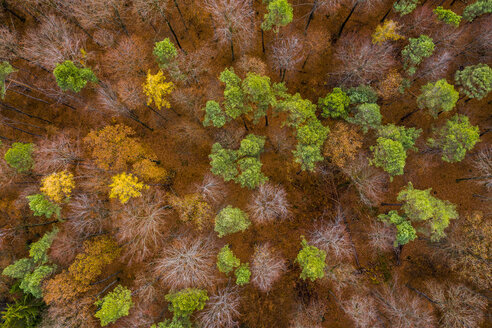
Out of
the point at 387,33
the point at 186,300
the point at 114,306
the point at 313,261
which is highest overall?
the point at 387,33

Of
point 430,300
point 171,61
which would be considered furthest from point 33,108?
point 430,300

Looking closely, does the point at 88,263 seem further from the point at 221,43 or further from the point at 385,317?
the point at 385,317

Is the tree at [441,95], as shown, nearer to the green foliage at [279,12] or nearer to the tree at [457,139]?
the tree at [457,139]

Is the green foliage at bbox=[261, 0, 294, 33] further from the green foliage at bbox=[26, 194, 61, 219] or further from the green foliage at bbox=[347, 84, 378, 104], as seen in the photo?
the green foliage at bbox=[26, 194, 61, 219]

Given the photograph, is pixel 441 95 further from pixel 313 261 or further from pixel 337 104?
pixel 313 261

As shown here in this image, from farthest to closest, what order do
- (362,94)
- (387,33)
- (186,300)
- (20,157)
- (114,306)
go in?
(387,33), (362,94), (20,157), (114,306), (186,300)

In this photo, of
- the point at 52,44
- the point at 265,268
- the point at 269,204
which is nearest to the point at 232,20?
the point at 52,44
